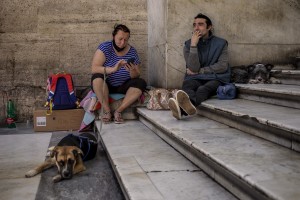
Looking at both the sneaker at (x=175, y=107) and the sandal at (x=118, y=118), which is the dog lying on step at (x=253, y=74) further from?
the sandal at (x=118, y=118)

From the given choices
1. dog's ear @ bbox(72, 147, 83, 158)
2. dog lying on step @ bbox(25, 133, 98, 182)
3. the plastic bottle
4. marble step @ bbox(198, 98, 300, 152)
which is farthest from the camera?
the plastic bottle

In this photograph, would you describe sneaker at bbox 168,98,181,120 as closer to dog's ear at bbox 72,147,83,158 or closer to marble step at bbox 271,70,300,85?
dog's ear at bbox 72,147,83,158

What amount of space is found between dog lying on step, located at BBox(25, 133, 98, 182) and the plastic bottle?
105 inches

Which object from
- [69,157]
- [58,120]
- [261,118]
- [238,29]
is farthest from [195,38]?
[58,120]

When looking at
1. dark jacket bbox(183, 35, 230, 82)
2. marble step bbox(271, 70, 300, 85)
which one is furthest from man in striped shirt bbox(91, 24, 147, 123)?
marble step bbox(271, 70, 300, 85)

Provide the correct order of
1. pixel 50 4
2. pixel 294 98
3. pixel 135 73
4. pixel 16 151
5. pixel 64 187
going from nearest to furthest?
pixel 64 187
pixel 294 98
pixel 16 151
pixel 135 73
pixel 50 4

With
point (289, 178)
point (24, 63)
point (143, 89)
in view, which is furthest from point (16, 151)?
point (289, 178)

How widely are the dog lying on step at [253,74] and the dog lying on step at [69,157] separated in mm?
2324

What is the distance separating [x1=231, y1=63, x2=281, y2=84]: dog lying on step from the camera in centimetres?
477

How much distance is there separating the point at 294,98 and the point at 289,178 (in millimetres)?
1642

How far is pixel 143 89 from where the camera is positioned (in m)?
5.36

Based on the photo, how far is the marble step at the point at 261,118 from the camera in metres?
2.61

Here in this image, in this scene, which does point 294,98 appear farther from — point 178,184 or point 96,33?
point 96,33

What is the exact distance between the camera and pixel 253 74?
489 centimetres
